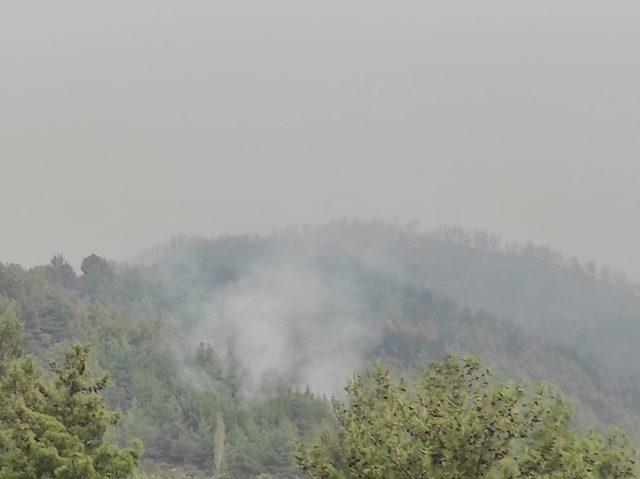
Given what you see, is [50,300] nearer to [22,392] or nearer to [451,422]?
[22,392]

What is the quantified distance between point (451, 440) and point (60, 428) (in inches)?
427

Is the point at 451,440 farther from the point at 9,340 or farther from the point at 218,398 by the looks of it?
the point at 218,398

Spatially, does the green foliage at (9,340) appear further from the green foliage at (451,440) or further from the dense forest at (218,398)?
the green foliage at (451,440)

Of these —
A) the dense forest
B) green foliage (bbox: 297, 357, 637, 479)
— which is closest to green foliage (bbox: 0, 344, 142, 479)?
the dense forest

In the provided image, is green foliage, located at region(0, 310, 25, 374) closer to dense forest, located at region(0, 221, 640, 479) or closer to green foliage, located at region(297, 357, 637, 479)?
dense forest, located at region(0, 221, 640, 479)

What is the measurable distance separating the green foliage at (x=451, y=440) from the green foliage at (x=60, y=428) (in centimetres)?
796

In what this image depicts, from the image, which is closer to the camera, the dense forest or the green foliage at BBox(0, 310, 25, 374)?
the dense forest

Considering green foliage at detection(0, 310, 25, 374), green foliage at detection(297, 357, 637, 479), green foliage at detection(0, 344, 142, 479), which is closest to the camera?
green foliage at detection(297, 357, 637, 479)

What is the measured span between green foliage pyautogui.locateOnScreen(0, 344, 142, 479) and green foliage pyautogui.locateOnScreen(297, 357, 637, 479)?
7.96 meters

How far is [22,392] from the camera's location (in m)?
20.8

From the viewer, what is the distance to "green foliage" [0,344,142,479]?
1812 cm

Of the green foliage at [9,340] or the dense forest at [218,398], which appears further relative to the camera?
the green foliage at [9,340]

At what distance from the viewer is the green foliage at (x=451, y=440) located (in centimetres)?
1194

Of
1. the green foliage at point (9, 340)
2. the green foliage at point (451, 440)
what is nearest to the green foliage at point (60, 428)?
the green foliage at point (451, 440)
